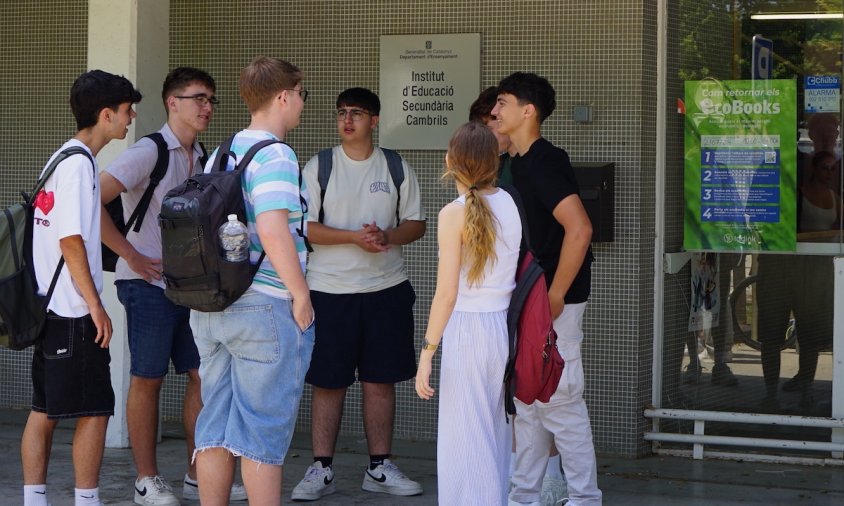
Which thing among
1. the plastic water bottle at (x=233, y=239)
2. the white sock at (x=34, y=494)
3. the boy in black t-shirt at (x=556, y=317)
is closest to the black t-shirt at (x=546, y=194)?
the boy in black t-shirt at (x=556, y=317)

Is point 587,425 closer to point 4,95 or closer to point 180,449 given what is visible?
point 180,449

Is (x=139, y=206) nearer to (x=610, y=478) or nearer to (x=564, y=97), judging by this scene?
(x=564, y=97)

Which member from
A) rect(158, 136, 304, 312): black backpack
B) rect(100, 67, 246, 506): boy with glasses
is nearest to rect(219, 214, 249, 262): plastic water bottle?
rect(158, 136, 304, 312): black backpack

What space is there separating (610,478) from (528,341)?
212cm

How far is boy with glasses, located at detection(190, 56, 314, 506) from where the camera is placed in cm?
431

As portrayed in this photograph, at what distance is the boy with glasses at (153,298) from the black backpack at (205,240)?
4.10 ft

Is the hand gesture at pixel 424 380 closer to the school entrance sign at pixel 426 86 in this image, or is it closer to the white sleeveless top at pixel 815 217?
the school entrance sign at pixel 426 86

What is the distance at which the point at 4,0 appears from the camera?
26.2ft

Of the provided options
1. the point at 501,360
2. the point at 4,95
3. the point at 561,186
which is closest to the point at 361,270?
the point at 561,186

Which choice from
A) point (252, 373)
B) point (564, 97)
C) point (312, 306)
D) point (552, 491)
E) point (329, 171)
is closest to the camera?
point (252, 373)

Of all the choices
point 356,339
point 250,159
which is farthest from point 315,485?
point 250,159

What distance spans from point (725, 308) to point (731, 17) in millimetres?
1600

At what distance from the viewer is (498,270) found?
447 centimetres

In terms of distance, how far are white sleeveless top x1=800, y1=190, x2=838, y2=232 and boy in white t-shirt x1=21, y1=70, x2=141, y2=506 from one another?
11.9 ft
